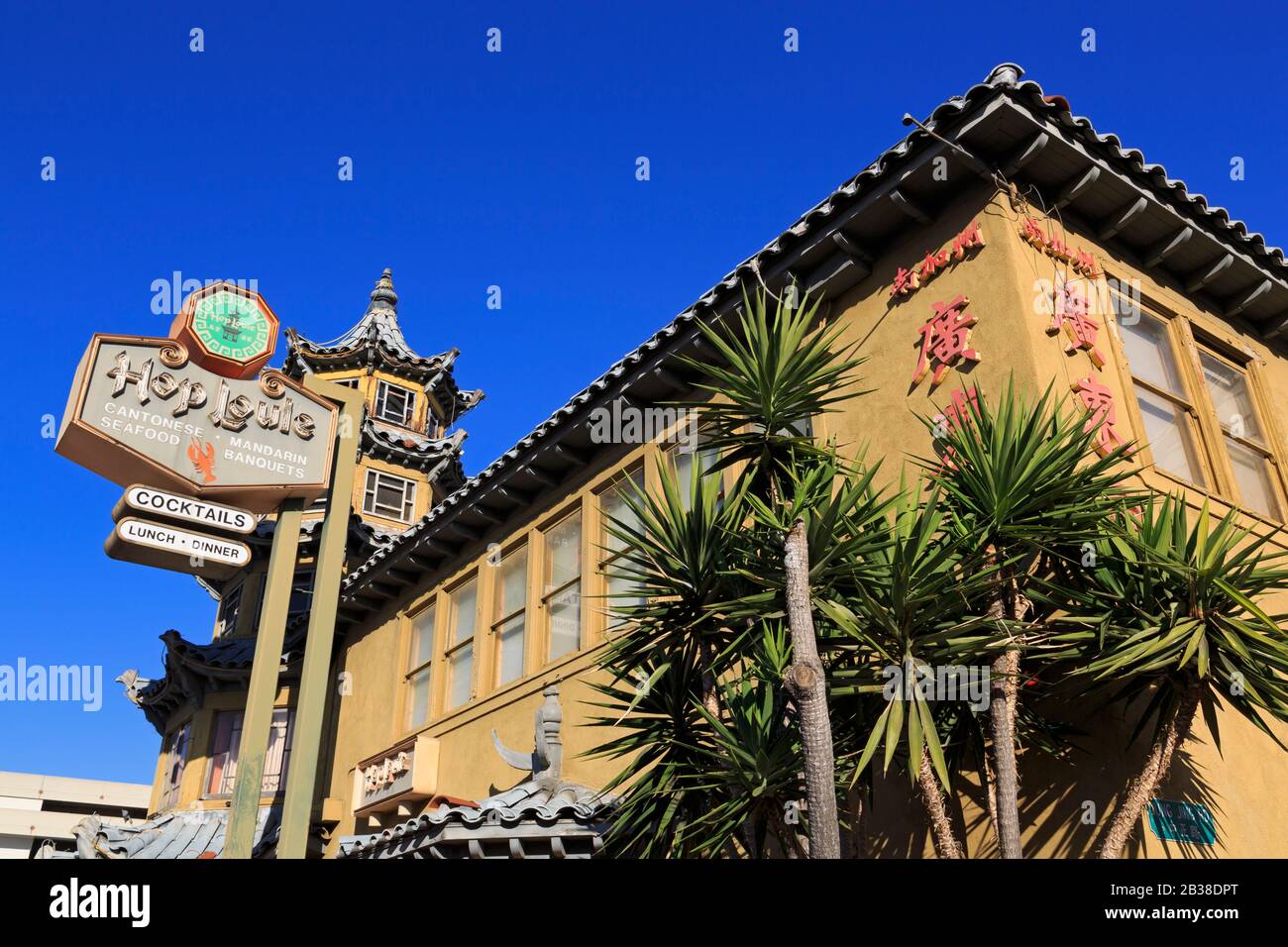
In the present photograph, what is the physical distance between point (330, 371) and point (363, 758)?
14719 millimetres

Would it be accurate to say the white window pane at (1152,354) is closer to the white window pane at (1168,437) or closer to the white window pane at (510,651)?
the white window pane at (1168,437)

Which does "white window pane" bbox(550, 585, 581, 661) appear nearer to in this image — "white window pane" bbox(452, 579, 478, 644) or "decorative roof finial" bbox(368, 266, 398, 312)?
"white window pane" bbox(452, 579, 478, 644)

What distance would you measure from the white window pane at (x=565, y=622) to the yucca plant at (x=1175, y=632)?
7.23 metres

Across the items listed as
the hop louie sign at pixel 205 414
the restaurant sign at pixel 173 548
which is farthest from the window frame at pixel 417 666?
the restaurant sign at pixel 173 548

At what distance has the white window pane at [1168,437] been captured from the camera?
382 inches

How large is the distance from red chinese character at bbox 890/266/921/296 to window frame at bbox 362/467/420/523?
18575 millimetres

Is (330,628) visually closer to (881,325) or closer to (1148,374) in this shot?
(881,325)

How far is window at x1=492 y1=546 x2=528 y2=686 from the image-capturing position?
14.3 m

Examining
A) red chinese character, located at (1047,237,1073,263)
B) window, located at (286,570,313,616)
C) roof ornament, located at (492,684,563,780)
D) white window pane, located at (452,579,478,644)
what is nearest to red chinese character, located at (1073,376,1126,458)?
red chinese character, located at (1047,237,1073,263)

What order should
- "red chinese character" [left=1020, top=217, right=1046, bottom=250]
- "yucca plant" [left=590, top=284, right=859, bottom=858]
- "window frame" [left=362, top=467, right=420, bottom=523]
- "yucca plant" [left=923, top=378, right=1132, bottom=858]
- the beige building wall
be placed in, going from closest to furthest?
"yucca plant" [left=923, top=378, right=1132, bottom=858]
"yucca plant" [left=590, top=284, right=859, bottom=858]
the beige building wall
"red chinese character" [left=1020, top=217, right=1046, bottom=250]
"window frame" [left=362, top=467, right=420, bottom=523]

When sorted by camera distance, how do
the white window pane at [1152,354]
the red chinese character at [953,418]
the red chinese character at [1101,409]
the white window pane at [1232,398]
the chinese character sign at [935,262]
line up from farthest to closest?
the white window pane at [1232,398], the white window pane at [1152,354], the chinese character sign at [935,262], the red chinese character at [1101,409], the red chinese character at [953,418]

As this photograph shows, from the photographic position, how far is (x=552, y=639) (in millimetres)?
13562

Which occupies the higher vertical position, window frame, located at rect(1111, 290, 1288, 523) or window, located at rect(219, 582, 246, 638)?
window, located at rect(219, 582, 246, 638)
